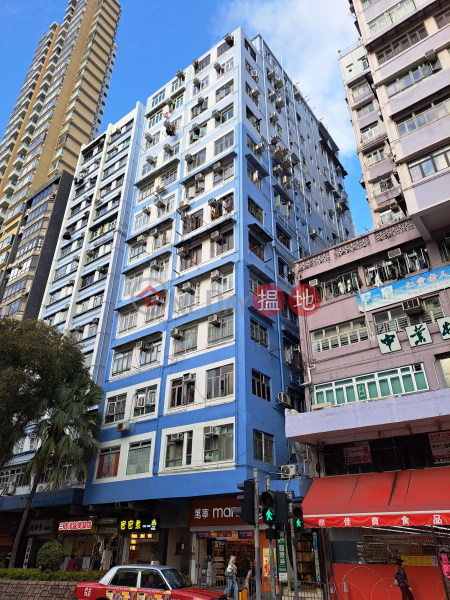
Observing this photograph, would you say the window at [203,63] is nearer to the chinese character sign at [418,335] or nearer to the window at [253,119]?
the window at [253,119]

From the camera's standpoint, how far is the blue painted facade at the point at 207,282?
20453 millimetres

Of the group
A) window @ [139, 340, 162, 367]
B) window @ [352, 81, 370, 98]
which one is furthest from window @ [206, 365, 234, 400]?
window @ [352, 81, 370, 98]

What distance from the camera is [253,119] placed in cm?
3022

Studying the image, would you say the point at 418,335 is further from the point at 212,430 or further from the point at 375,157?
the point at 375,157

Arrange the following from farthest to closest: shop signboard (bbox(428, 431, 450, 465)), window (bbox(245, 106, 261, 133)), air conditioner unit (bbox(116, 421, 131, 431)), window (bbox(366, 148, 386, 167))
Result: window (bbox(245, 106, 261, 133)) → window (bbox(366, 148, 386, 167)) → air conditioner unit (bbox(116, 421, 131, 431)) → shop signboard (bbox(428, 431, 450, 465))

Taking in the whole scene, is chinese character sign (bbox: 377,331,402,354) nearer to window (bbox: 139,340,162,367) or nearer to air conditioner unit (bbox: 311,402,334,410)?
air conditioner unit (bbox: 311,402,334,410)

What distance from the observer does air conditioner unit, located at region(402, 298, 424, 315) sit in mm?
17750

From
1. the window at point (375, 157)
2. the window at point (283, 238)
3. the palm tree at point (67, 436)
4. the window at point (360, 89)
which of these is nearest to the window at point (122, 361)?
the palm tree at point (67, 436)

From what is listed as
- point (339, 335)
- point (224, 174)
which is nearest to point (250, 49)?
point (224, 174)

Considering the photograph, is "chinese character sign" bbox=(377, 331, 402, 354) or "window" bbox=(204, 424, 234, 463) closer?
"chinese character sign" bbox=(377, 331, 402, 354)

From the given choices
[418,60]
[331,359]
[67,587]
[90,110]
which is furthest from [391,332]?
[90,110]

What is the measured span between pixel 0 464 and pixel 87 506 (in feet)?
17.2

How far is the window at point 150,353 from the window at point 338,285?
9.90m

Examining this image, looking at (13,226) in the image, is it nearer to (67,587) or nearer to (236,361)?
(236,361)
